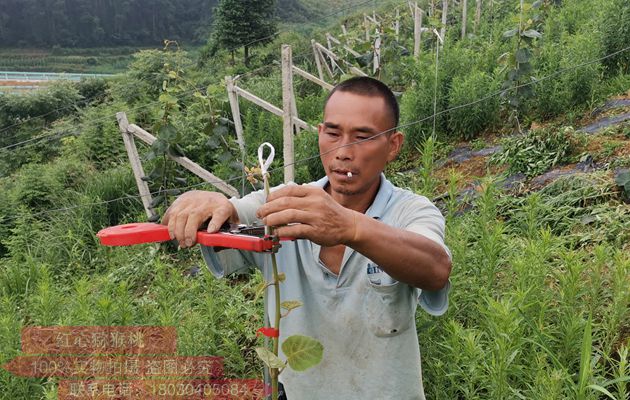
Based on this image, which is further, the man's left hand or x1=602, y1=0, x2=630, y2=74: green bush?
x1=602, y1=0, x2=630, y2=74: green bush

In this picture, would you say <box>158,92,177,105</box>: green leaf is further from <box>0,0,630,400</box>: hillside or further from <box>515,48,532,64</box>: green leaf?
<box>515,48,532,64</box>: green leaf

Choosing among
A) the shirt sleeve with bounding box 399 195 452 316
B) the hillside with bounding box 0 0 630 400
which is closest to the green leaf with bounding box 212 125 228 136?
the hillside with bounding box 0 0 630 400

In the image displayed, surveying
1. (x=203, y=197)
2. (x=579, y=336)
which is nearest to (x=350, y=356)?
(x=203, y=197)

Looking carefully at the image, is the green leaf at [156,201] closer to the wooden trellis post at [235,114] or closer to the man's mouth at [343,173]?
the wooden trellis post at [235,114]

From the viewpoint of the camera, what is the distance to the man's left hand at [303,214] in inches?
40.5

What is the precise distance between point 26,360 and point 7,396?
0.22 meters

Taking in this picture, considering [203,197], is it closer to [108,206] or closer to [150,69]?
[108,206]

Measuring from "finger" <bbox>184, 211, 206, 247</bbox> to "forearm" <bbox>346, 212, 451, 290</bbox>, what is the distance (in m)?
0.38

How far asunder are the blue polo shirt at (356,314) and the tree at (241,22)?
18054 mm

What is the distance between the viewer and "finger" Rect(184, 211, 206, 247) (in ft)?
4.03

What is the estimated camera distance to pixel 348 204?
174 centimetres

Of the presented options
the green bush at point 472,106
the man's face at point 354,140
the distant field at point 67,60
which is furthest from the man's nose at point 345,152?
the distant field at point 67,60

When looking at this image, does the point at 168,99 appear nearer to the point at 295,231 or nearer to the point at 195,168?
the point at 195,168

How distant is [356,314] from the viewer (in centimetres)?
154
